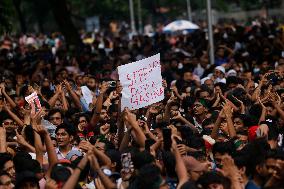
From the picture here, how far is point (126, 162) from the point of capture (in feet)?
27.9

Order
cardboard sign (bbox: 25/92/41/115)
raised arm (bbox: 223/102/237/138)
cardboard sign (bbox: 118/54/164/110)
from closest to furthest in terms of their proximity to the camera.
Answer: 1. raised arm (bbox: 223/102/237/138)
2. cardboard sign (bbox: 118/54/164/110)
3. cardboard sign (bbox: 25/92/41/115)

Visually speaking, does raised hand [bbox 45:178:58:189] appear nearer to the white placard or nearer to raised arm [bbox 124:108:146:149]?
raised arm [bbox 124:108:146:149]

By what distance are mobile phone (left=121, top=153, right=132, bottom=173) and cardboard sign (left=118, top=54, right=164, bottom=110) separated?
2773 millimetres

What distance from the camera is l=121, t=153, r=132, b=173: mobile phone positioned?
8.44 meters

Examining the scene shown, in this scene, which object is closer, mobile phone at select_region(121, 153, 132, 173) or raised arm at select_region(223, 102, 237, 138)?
mobile phone at select_region(121, 153, 132, 173)

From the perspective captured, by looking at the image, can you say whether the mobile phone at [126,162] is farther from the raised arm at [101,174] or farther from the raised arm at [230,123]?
the raised arm at [230,123]

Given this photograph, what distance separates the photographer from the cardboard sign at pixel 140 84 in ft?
37.7

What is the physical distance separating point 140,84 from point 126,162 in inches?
128

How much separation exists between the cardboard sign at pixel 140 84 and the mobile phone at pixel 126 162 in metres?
2.77

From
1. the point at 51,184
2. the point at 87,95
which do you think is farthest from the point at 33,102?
the point at 51,184

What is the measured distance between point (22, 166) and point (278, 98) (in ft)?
13.6

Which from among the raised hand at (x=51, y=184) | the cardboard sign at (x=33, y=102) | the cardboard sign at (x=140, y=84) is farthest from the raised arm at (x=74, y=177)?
the cardboard sign at (x=33, y=102)

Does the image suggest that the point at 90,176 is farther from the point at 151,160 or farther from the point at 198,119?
the point at 198,119

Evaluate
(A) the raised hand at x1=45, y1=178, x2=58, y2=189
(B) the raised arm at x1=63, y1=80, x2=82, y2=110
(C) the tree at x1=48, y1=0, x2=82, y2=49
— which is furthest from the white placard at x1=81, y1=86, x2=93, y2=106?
(C) the tree at x1=48, y1=0, x2=82, y2=49
